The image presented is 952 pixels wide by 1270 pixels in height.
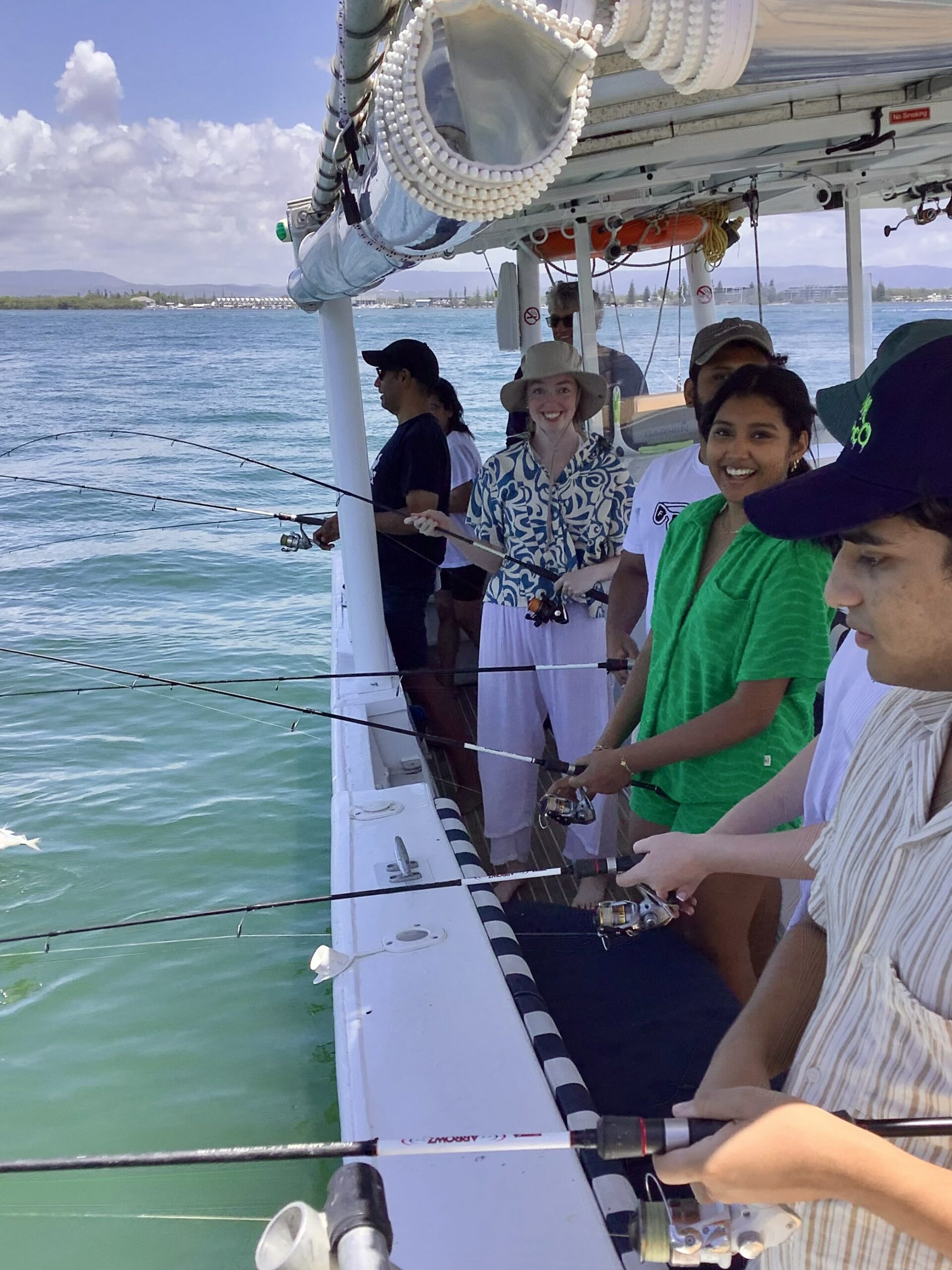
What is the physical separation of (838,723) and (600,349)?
4960 mm

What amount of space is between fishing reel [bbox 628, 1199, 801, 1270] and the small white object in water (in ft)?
17.6

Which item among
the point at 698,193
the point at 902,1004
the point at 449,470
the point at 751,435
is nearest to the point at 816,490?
the point at 902,1004

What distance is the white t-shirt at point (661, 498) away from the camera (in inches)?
121

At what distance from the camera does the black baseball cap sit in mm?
4121

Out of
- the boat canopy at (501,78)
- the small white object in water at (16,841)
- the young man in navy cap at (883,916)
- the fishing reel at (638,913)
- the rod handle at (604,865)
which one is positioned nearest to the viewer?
Result: the young man in navy cap at (883,916)

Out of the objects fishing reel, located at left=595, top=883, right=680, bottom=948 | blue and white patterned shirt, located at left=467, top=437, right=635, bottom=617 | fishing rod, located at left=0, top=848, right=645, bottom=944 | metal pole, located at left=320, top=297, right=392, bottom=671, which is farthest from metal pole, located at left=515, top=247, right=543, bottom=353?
fishing reel, located at left=595, top=883, right=680, bottom=948

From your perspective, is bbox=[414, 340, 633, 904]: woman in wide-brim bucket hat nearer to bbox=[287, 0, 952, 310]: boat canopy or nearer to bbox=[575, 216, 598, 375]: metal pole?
bbox=[287, 0, 952, 310]: boat canopy

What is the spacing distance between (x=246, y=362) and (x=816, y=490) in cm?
5433

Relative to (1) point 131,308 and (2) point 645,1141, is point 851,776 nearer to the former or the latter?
(2) point 645,1141

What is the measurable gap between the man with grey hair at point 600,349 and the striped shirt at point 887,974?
16.3ft

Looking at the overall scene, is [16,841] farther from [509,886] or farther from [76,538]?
[76,538]

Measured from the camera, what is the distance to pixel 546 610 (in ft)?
11.6

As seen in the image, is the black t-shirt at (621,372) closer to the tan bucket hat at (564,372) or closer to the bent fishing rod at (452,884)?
the tan bucket hat at (564,372)

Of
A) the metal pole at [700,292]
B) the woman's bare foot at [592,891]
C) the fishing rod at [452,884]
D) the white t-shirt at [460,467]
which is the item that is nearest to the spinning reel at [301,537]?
the white t-shirt at [460,467]
